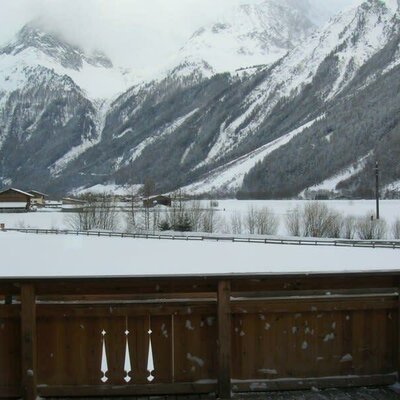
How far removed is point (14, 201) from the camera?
3969 inches

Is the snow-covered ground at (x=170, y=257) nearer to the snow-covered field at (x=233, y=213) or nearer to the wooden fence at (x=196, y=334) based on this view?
the snow-covered field at (x=233, y=213)

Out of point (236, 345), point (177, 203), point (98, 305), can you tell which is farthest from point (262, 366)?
point (177, 203)

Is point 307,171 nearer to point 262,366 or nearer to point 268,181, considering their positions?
point 268,181

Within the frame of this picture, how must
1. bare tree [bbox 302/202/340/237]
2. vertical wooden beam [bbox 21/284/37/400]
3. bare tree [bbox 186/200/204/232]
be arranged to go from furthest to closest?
1. bare tree [bbox 186/200/204/232]
2. bare tree [bbox 302/202/340/237]
3. vertical wooden beam [bbox 21/284/37/400]

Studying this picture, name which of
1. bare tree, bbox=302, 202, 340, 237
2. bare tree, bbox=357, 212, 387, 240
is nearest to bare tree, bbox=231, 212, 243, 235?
bare tree, bbox=302, 202, 340, 237

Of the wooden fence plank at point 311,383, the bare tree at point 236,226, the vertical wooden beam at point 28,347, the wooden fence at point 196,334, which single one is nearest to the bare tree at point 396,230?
the bare tree at point 236,226

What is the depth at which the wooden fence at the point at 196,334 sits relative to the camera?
5160 millimetres

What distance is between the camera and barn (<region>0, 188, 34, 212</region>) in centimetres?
9919

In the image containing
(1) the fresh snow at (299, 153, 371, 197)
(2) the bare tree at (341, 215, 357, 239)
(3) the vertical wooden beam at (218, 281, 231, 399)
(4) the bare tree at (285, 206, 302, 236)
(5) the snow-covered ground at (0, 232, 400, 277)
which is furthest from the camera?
(1) the fresh snow at (299, 153, 371, 197)

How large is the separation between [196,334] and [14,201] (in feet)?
333

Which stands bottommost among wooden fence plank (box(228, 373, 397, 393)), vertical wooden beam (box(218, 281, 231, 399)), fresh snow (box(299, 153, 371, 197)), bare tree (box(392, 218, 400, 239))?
bare tree (box(392, 218, 400, 239))

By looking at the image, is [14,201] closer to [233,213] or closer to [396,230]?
[233,213]

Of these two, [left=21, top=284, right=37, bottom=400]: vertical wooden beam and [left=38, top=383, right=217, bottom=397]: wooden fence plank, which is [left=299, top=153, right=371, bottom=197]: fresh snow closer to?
[left=38, top=383, right=217, bottom=397]: wooden fence plank

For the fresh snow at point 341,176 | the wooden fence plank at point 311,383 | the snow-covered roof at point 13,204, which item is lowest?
the wooden fence plank at point 311,383
